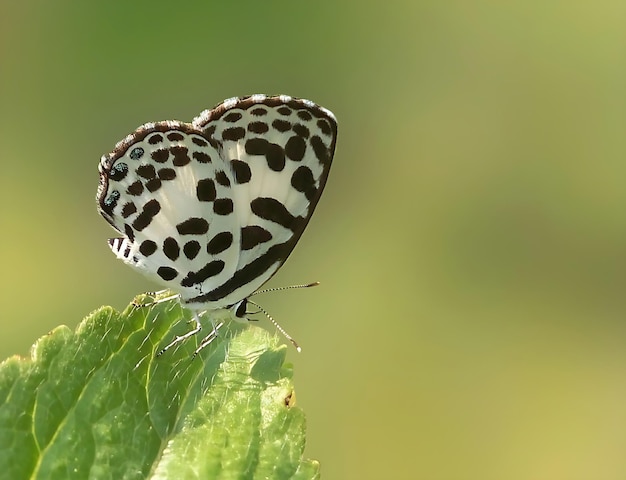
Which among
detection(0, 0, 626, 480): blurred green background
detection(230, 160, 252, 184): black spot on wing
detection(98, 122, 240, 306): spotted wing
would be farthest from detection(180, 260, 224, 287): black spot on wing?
detection(0, 0, 626, 480): blurred green background

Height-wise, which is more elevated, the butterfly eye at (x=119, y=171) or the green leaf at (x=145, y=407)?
the butterfly eye at (x=119, y=171)

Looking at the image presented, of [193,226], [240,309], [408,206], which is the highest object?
[193,226]

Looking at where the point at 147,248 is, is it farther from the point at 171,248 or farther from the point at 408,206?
the point at 408,206

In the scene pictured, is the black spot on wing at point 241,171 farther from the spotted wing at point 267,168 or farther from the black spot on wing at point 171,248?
the black spot on wing at point 171,248

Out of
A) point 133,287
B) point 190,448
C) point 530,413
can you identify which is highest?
point 190,448

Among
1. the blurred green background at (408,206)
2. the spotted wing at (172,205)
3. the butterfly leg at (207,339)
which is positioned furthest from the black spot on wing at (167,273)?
the blurred green background at (408,206)

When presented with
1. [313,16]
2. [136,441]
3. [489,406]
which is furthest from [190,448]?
[313,16]

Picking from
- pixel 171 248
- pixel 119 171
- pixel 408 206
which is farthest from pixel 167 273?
pixel 408 206

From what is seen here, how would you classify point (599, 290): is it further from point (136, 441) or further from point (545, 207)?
point (136, 441)
